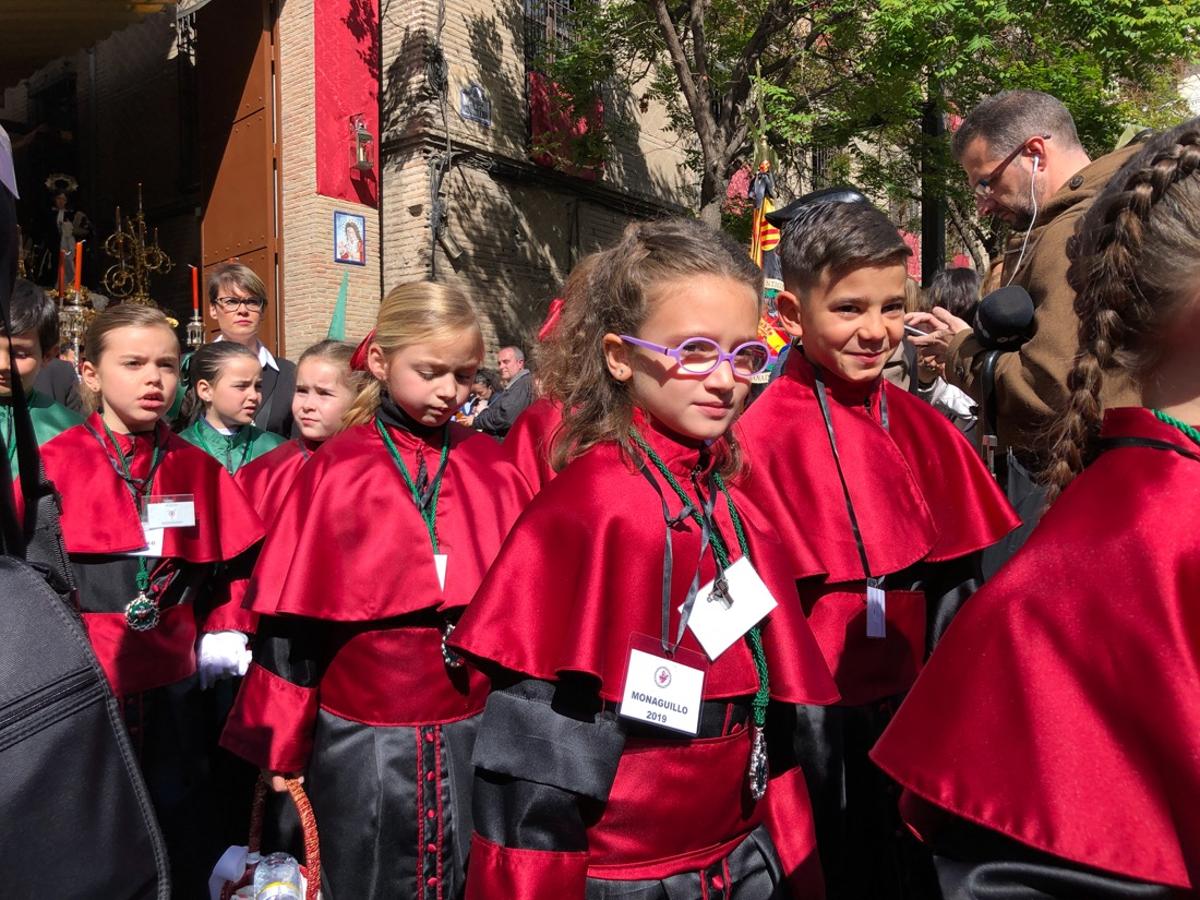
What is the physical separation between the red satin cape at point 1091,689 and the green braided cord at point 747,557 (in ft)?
2.06

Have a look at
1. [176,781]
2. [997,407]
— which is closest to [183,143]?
[176,781]

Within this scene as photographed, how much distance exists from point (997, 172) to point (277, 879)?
10.8 ft

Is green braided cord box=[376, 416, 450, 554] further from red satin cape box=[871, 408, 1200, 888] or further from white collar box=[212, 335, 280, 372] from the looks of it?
white collar box=[212, 335, 280, 372]

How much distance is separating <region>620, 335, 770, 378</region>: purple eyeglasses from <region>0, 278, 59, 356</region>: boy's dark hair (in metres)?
2.56

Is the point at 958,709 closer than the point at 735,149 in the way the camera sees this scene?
Yes

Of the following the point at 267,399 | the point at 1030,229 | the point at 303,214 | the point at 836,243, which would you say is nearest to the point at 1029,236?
the point at 1030,229

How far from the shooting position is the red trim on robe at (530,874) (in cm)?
159

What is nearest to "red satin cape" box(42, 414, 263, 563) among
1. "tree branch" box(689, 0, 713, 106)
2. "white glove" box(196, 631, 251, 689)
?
"white glove" box(196, 631, 251, 689)

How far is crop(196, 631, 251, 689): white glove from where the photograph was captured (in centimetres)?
366

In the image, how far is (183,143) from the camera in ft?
48.3

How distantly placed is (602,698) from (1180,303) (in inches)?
43.9

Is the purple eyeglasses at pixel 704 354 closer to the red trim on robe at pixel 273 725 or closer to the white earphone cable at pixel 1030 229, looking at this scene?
the red trim on robe at pixel 273 725

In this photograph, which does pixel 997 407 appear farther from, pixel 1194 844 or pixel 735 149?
pixel 735 149

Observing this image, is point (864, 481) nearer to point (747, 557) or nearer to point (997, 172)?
point (747, 557)
